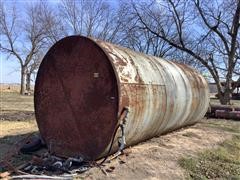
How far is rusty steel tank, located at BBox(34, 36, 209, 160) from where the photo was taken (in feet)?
20.6

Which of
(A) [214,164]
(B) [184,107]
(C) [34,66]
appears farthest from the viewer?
(C) [34,66]

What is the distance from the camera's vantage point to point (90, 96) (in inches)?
252

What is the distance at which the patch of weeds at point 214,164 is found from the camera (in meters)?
6.31

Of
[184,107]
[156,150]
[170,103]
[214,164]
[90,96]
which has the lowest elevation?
[214,164]

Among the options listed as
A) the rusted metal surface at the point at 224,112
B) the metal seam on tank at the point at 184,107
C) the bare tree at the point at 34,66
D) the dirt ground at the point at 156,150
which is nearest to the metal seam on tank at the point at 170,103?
the dirt ground at the point at 156,150

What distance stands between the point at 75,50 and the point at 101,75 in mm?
716

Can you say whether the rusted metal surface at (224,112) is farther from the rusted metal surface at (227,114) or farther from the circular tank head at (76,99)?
the circular tank head at (76,99)

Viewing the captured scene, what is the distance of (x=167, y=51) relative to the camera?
35.5 metres

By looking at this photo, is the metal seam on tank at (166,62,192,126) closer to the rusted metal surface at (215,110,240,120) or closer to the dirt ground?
the dirt ground

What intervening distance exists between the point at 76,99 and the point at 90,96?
296 millimetres

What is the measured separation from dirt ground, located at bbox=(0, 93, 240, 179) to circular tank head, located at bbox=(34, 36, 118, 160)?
0.60 metres

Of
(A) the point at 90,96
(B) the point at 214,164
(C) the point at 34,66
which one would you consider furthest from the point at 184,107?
(C) the point at 34,66

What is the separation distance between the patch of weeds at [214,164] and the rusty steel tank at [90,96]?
3.86 feet

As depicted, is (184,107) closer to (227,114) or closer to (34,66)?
(227,114)
